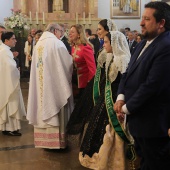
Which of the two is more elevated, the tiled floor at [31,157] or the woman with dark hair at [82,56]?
the woman with dark hair at [82,56]

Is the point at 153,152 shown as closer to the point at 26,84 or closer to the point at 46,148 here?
the point at 46,148

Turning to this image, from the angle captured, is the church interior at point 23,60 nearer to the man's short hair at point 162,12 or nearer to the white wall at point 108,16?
the white wall at point 108,16

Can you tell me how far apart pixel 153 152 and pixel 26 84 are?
25.6 ft

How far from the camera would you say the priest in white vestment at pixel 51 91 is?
12.8ft

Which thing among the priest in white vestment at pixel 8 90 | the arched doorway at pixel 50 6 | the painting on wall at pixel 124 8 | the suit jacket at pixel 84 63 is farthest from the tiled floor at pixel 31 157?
the painting on wall at pixel 124 8

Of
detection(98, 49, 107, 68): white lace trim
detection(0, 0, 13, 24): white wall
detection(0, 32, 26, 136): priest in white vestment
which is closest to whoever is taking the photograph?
detection(98, 49, 107, 68): white lace trim

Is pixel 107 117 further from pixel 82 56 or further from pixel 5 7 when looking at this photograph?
pixel 5 7

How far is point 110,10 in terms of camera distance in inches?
492

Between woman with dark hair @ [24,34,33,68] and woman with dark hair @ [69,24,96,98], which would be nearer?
woman with dark hair @ [69,24,96,98]

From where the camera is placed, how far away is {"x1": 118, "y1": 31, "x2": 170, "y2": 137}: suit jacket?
2.24m

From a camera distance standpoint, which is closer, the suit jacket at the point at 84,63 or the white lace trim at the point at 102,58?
the white lace trim at the point at 102,58

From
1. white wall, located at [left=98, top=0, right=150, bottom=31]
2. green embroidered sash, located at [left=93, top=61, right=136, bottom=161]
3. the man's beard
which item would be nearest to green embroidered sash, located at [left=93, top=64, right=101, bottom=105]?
green embroidered sash, located at [left=93, top=61, right=136, bottom=161]

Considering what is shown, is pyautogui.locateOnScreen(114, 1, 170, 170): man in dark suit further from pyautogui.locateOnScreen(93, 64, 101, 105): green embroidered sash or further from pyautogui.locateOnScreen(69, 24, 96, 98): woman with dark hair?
pyautogui.locateOnScreen(69, 24, 96, 98): woman with dark hair

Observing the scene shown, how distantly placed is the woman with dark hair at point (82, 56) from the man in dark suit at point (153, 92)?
1658 mm
